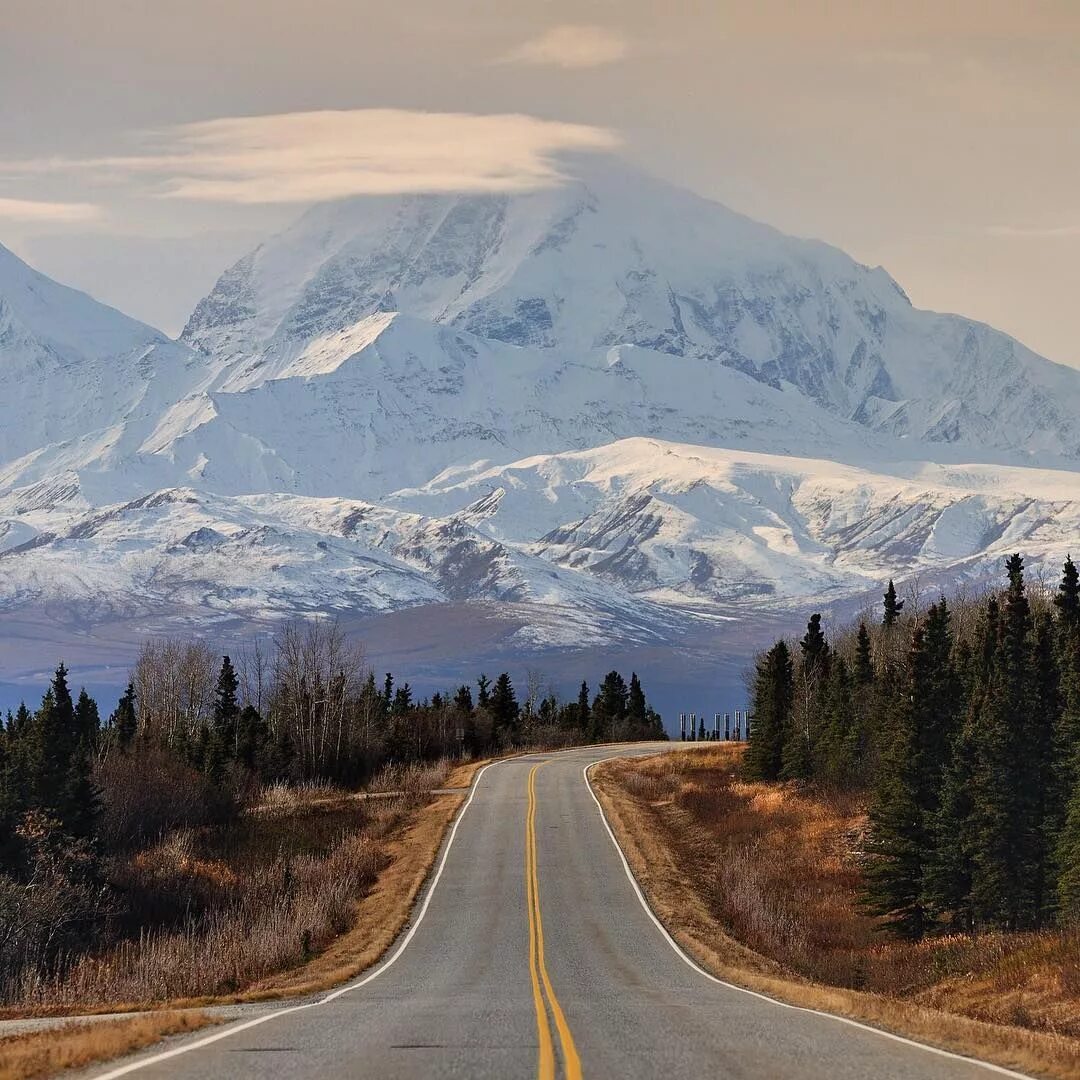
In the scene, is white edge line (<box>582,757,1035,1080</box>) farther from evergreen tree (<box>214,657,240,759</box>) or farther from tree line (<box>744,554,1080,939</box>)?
evergreen tree (<box>214,657,240,759</box>)

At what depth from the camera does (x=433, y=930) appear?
50.7 metres

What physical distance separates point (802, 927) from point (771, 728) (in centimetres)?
4840

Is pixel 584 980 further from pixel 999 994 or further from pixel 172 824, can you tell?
pixel 172 824

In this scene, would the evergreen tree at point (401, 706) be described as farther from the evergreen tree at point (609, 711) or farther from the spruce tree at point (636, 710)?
the spruce tree at point (636, 710)

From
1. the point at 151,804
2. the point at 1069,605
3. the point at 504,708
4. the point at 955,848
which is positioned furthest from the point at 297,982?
the point at 504,708

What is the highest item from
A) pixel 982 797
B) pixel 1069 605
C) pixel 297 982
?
pixel 1069 605

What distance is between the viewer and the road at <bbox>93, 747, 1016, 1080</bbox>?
844 inches

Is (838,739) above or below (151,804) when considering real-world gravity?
above

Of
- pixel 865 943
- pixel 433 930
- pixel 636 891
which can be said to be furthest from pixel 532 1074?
pixel 865 943

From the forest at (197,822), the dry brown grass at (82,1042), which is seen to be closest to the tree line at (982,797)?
the forest at (197,822)

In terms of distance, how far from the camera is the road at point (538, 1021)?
70.3ft

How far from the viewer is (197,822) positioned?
90750mm

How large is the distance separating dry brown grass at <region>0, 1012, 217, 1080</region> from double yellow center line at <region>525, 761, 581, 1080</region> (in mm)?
5527

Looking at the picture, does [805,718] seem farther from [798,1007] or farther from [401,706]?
[798,1007]
